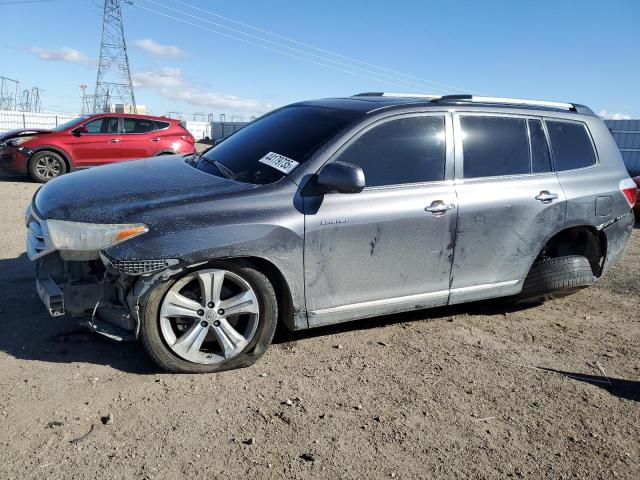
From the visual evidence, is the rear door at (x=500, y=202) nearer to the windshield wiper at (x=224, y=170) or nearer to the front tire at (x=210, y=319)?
the front tire at (x=210, y=319)

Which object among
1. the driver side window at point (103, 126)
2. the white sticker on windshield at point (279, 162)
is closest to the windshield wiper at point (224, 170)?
the white sticker on windshield at point (279, 162)

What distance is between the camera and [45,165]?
472 inches

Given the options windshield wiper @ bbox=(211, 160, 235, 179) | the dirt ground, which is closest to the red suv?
the dirt ground

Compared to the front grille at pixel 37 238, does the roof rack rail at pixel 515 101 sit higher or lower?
higher

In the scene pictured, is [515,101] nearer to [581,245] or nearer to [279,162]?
[581,245]

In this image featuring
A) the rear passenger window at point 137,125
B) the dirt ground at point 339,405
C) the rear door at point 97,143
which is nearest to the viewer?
the dirt ground at point 339,405

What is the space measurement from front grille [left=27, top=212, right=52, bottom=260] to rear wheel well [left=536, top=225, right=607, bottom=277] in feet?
12.6

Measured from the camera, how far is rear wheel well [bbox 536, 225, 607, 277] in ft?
15.7

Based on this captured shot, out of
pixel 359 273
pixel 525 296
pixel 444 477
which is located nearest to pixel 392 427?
pixel 444 477

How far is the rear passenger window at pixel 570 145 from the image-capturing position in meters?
4.63

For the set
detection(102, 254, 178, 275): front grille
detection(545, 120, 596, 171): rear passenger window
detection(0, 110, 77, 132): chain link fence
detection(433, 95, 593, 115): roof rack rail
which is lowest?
detection(102, 254, 178, 275): front grille

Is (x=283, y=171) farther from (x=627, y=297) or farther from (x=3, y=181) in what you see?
(x=3, y=181)

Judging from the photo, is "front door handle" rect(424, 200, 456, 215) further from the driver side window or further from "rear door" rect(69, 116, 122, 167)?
the driver side window

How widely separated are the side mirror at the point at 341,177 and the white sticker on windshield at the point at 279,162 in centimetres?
26
